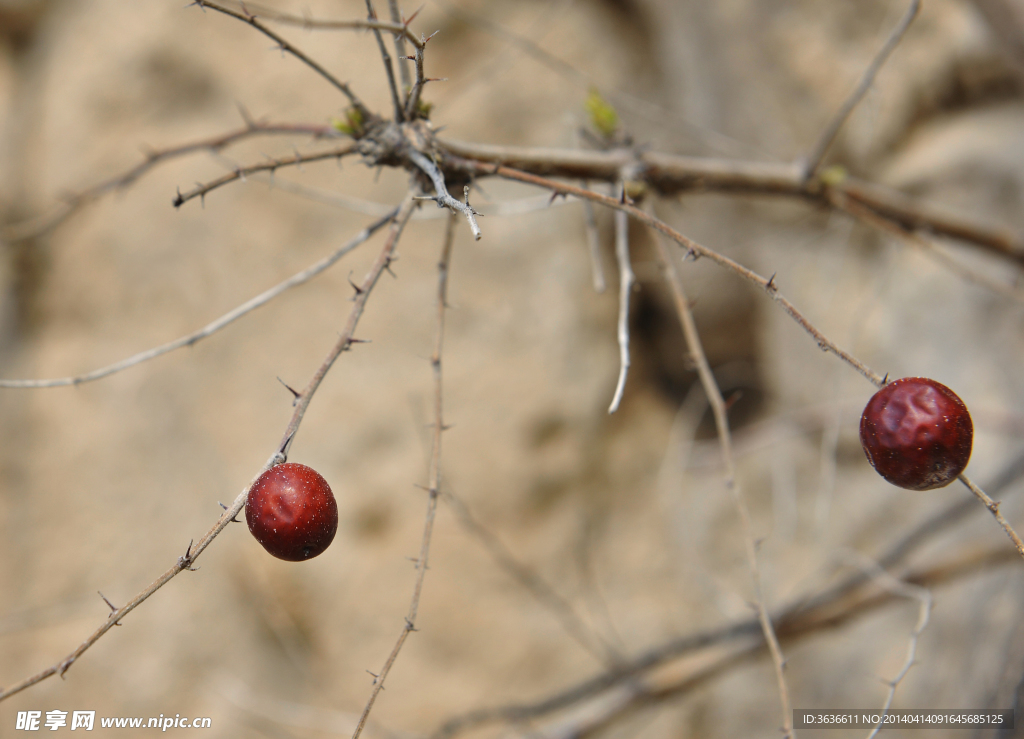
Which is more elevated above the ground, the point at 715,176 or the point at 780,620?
the point at 715,176

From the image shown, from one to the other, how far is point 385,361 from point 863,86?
1.11m

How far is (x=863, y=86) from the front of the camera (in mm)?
842

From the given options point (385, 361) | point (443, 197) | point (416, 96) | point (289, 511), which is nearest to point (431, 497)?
point (289, 511)

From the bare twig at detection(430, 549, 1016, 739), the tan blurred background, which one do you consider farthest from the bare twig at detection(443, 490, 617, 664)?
the bare twig at detection(430, 549, 1016, 739)

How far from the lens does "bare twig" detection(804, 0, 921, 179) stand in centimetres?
77

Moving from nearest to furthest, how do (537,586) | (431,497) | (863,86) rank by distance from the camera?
(431,497) → (863,86) → (537,586)

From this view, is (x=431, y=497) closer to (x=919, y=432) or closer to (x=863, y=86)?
(x=919, y=432)

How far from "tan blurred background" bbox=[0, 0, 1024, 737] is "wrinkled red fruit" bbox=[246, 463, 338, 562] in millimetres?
1039

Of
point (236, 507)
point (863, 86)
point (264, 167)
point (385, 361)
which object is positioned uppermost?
point (385, 361)

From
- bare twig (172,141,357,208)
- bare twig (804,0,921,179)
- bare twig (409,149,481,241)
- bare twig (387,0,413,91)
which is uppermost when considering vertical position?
bare twig (804,0,921,179)

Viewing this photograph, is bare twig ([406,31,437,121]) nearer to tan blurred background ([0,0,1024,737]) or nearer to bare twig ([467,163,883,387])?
bare twig ([467,163,883,387])

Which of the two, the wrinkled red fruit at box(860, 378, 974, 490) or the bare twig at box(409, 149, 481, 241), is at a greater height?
the bare twig at box(409, 149, 481, 241)

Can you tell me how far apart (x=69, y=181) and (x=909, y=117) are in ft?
6.45

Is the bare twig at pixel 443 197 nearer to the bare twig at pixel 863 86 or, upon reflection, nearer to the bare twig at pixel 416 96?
the bare twig at pixel 416 96
